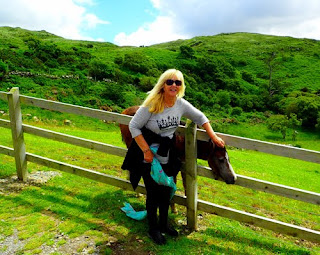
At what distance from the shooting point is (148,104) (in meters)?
4.27

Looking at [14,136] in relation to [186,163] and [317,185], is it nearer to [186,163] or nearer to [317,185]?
[186,163]

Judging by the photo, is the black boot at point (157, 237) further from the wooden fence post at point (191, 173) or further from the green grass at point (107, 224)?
the wooden fence post at point (191, 173)

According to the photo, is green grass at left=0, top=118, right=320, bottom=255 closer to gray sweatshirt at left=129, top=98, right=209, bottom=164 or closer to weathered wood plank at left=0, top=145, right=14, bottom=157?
weathered wood plank at left=0, top=145, right=14, bottom=157

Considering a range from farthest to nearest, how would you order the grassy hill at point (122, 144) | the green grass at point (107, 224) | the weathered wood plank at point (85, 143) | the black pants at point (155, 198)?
the weathered wood plank at point (85, 143)
the grassy hill at point (122, 144)
the green grass at point (107, 224)
the black pants at point (155, 198)

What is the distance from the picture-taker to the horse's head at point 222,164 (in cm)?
468

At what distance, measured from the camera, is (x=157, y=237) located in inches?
189

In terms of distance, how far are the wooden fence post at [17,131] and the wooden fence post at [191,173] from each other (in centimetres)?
390

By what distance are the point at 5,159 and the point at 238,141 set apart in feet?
22.8

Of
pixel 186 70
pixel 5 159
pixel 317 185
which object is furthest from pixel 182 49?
pixel 5 159

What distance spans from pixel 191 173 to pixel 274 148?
1.40 metres

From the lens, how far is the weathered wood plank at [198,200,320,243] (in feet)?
14.9

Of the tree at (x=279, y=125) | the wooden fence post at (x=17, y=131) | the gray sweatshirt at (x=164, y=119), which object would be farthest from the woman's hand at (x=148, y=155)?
the tree at (x=279, y=125)

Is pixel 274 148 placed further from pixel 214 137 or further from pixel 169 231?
pixel 169 231

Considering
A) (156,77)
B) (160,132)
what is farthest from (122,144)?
(156,77)
